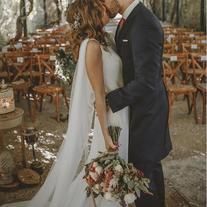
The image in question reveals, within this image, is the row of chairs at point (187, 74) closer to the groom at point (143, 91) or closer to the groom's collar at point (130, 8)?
the groom at point (143, 91)

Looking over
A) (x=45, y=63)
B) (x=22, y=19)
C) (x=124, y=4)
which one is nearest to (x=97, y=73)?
(x=124, y=4)

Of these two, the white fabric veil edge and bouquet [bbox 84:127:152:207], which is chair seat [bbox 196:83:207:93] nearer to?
the white fabric veil edge

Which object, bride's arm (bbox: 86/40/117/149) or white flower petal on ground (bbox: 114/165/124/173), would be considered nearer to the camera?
white flower petal on ground (bbox: 114/165/124/173)

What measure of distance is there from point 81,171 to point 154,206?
58 centimetres

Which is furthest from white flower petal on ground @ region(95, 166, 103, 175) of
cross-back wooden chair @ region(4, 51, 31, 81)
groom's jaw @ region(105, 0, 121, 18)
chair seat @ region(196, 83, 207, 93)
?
cross-back wooden chair @ region(4, 51, 31, 81)

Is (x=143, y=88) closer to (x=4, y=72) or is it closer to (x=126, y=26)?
(x=126, y=26)

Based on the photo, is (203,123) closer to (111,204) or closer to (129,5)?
(111,204)

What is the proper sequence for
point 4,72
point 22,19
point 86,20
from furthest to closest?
1. point 22,19
2. point 4,72
3. point 86,20

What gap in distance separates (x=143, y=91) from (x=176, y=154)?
227 cm

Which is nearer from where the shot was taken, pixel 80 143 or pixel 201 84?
pixel 80 143

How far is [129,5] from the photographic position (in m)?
1.98

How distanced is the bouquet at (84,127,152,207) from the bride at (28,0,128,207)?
24 cm

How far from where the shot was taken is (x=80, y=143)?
8.39 ft

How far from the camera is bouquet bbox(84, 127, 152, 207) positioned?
179cm
